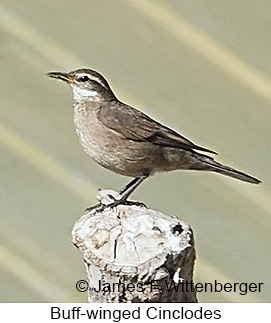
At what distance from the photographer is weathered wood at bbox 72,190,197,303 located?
327cm

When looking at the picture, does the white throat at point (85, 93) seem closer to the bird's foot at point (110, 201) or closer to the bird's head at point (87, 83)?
the bird's head at point (87, 83)

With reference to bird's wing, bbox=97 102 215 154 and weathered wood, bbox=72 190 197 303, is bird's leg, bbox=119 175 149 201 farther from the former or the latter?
weathered wood, bbox=72 190 197 303

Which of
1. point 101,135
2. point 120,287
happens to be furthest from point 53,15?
point 120,287

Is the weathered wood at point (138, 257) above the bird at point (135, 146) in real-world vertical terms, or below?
below

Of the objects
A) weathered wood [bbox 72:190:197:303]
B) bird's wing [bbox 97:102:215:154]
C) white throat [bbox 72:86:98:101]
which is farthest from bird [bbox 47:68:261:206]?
weathered wood [bbox 72:190:197:303]

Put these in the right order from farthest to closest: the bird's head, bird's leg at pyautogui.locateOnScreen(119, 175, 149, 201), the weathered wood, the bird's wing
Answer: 1. the bird's head
2. the bird's wing
3. bird's leg at pyautogui.locateOnScreen(119, 175, 149, 201)
4. the weathered wood

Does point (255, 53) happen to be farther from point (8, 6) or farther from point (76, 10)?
point (8, 6)

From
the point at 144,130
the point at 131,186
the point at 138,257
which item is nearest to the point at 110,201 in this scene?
the point at 131,186

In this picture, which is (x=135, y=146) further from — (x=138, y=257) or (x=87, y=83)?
(x=138, y=257)

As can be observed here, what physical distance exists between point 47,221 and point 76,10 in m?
1.33

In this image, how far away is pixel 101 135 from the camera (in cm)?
422

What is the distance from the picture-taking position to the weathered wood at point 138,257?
10.7 feet

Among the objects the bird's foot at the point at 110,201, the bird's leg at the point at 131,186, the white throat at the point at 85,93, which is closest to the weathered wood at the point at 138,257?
the bird's foot at the point at 110,201

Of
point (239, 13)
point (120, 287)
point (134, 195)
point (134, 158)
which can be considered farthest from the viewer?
point (239, 13)
